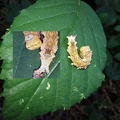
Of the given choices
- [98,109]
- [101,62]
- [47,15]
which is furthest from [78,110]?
[47,15]

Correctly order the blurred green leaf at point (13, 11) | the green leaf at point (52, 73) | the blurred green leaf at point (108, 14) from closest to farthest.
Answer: the green leaf at point (52, 73) < the blurred green leaf at point (13, 11) < the blurred green leaf at point (108, 14)

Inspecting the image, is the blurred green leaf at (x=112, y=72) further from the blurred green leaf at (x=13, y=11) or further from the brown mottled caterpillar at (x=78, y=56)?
the brown mottled caterpillar at (x=78, y=56)

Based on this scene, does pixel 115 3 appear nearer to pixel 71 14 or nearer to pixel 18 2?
pixel 18 2

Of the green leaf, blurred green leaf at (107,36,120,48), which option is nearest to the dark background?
blurred green leaf at (107,36,120,48)

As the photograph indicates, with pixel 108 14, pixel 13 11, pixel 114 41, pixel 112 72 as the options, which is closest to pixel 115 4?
pixel 108 14

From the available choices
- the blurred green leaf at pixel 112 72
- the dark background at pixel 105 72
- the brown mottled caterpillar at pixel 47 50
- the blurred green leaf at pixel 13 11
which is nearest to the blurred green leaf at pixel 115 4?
the dark background at pixel 105 72

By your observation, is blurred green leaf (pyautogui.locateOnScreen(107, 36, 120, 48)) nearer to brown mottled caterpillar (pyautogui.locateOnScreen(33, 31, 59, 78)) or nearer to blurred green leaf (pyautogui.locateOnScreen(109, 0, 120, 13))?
blurred green leaf (pyautogui.locateOnScreen(109, 0, 120, 13))

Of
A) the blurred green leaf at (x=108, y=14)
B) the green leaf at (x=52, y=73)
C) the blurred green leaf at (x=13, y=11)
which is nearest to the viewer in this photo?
the green leaf at (x=52, y=73)
